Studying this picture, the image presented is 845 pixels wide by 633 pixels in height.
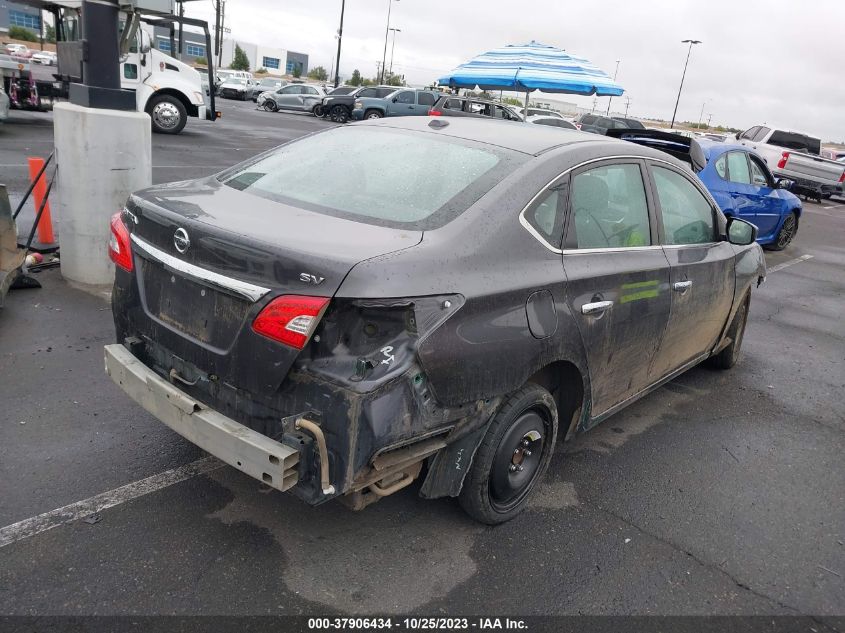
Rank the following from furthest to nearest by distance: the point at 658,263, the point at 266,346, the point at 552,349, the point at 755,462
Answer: the point at 755,462 < the point at 658,263 < the point at 552,349 < the point at 266,346

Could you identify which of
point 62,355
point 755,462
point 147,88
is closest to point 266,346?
point 62,355

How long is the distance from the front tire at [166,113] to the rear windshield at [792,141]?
17589 millimetres

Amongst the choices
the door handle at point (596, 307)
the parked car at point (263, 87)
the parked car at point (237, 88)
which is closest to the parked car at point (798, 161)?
the door handle at point (596, 307)

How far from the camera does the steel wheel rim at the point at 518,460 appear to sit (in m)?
3.00

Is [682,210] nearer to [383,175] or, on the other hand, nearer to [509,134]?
[509,134]

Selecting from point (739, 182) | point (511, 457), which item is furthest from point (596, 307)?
point (739, 182)

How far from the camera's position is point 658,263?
3668mm

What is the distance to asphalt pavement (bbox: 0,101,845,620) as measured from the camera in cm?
263

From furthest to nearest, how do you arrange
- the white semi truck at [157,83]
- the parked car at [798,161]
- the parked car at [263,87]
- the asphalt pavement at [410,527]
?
1. the parked car at [263,87]
2. the parked car at [798,161]
3. the white semi truck at [157,83]
4. the asphalt pavement at [410,527]

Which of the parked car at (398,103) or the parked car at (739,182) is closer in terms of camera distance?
the parked car at (739,182)

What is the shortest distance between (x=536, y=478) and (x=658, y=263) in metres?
1.34

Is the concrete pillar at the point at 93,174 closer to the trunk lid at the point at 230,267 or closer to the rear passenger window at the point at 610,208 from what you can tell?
the trunk lid at the point at 230,267

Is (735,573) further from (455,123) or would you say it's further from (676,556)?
(455,123)

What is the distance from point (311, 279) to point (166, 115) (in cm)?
1657
